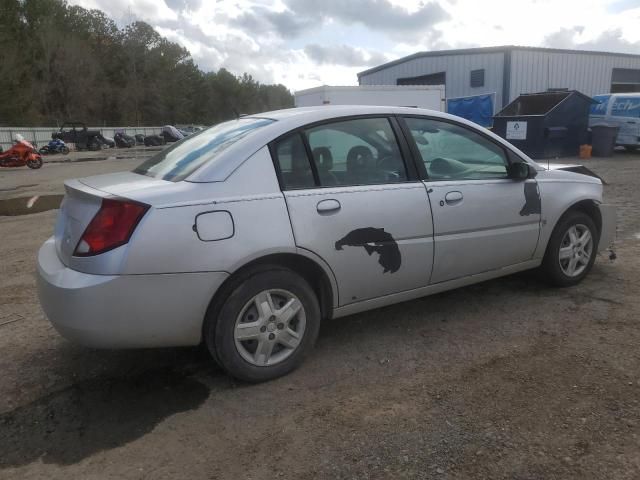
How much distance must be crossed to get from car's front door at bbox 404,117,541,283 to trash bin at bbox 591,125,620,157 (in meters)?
15.2

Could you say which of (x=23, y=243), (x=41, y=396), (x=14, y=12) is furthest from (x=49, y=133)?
(x=41, y=396)

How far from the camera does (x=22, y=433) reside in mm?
2600

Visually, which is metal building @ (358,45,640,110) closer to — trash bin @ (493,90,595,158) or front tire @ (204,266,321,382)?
trash bin @ (493,90,595,158)

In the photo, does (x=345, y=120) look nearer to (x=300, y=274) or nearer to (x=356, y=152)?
(x=356, y=152)

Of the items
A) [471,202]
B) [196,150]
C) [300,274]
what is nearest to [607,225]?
[471,202]

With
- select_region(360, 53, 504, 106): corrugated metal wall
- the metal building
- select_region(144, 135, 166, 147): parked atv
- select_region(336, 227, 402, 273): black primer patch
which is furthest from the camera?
select_region(144, 135, 166, 147): parked atv

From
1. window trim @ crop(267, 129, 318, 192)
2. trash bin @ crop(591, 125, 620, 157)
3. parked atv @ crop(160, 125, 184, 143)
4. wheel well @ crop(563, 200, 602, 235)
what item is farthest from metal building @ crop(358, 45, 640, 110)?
window trim @ crop(267, 129, 318, 192)

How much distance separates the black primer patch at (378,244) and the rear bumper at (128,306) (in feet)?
2.71

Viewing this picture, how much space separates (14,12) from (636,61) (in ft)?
178

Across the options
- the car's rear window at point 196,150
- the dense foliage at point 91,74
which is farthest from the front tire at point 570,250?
the dense foliage at point 91,74

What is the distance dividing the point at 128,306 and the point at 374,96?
38.2 feet

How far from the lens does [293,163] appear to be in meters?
3.10

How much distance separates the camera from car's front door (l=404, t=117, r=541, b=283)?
11.7 ft

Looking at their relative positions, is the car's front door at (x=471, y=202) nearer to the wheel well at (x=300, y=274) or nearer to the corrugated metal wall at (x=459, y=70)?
the wheel well at (x=300, y=274)
